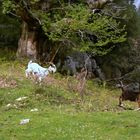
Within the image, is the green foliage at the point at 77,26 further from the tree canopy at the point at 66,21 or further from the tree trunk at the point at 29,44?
the tree trunk at the point at 29,44

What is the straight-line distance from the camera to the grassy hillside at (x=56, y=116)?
12172mm

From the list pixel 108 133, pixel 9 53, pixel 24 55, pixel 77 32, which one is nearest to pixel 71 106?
pixel 108 133

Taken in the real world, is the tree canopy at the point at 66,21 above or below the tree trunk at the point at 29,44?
above

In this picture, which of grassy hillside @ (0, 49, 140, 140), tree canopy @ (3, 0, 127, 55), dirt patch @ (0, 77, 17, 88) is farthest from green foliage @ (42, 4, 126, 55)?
dirt patch @ (0, 77, 17, 88)

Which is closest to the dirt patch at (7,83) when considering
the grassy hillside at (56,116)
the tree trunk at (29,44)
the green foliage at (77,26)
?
the grassy hillside at (56,116)

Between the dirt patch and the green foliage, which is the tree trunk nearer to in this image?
the green foliage

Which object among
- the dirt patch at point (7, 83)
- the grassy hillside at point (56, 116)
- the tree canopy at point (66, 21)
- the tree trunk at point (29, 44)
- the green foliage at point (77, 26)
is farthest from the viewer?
the tree trunk at point (29, 44)

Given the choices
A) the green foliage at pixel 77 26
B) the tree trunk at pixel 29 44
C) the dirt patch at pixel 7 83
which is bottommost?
the dirt patch at pixel 7 83

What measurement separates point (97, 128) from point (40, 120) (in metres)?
1.77

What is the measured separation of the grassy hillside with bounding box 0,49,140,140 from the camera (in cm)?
1217

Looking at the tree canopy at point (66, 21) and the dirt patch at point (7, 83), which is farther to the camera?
the tree canopy at point (66, 21)

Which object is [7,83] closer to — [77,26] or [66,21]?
[77,26]

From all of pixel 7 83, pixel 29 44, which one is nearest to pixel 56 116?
pixel 7 83

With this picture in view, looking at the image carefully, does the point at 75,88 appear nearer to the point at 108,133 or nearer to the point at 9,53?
the point at 108,133
